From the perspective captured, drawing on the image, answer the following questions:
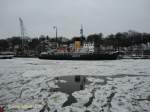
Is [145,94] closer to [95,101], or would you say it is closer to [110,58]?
[95,101]

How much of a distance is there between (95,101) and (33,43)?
85.9 metres

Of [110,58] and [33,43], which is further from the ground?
[33,43]

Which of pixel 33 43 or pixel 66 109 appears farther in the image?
pixel 33 43

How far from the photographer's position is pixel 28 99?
7.12m

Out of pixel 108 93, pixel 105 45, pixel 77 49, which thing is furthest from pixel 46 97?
pixel 105 45

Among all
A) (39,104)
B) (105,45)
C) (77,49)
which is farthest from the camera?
(105,45)

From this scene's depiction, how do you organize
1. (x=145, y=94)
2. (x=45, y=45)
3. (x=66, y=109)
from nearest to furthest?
(x=66, y=109), (x=145, y=94), (x=45, y=45)

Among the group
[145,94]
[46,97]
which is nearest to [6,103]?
[46,97]

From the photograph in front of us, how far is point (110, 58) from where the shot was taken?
1437 inches

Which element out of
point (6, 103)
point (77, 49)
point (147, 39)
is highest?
point (147, 39)

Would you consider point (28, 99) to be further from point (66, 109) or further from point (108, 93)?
point (108, 93)

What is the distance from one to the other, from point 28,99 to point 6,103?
0.78 metres

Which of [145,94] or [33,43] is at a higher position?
[33,43]

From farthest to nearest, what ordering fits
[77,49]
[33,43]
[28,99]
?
[33,43]
[77,49]
[28,99]
